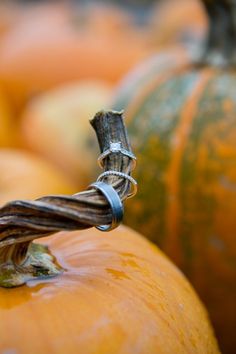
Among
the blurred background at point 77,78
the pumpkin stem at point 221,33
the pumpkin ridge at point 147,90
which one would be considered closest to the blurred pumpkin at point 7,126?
the blurred background at point 77,78

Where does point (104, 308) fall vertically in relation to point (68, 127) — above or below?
below

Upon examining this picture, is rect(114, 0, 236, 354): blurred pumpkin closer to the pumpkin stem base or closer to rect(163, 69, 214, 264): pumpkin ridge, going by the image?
rect(163, 69, 214, 264): pumpkin ridge

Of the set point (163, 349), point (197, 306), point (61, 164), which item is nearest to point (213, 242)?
point (197, 306)

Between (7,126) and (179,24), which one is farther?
(179,24)

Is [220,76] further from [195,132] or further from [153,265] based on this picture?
[153,265]

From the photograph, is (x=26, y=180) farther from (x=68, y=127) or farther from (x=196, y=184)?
(x=68, y=127)

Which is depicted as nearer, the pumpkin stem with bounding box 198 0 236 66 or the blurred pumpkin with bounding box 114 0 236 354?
the blurred pumpkin with bounding box 114 0 236 354

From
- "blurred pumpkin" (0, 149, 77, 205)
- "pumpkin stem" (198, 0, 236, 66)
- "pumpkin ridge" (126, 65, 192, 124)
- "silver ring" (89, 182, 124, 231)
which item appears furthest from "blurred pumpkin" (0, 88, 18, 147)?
"silver ring" (89, 182, 124, 231)

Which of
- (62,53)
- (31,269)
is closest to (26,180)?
(31,269)
